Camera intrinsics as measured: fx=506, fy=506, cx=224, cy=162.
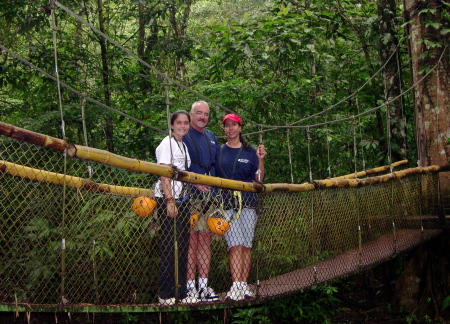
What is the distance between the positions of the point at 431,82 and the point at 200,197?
9.45 feet

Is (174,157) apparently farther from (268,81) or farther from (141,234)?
(268,81)

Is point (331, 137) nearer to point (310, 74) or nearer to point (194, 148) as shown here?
point (310, 74)

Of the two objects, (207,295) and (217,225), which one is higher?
(217,225)

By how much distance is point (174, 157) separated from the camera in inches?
94.6

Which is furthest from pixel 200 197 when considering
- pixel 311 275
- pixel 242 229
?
pixel 311 275

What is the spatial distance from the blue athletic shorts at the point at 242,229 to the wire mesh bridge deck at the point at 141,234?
0.27 ft

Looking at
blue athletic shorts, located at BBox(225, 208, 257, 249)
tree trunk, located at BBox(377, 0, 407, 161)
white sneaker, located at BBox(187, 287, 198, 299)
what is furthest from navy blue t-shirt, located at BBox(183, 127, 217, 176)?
tree trunk, located at BBox(377, 0, 407, 161)

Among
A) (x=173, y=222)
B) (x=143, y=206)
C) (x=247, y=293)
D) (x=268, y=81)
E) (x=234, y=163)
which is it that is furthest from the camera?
(x=268, y=81)

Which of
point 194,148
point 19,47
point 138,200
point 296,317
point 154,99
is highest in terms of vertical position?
point 19,47

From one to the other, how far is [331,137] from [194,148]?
2.67 m

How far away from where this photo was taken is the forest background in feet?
14.6

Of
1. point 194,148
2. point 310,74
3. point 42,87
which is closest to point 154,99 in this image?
point 42,87

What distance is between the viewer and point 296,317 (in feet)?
13.6

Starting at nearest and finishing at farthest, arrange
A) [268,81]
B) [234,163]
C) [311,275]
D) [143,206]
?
1. [143,206]
2. [234,163]
3. [311,275]
4. [268,81]
